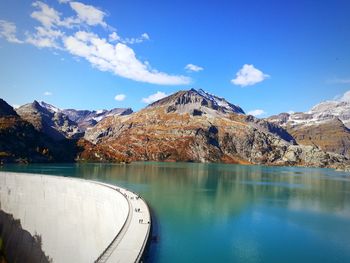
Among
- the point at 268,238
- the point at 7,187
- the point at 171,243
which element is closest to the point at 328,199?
the point at 268,238

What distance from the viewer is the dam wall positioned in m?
44.9

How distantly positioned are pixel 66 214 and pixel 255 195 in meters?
52.4

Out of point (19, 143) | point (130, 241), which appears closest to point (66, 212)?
point (130, 241)

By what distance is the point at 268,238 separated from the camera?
152ft

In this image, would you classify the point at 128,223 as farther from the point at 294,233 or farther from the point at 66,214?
the point at 294,233

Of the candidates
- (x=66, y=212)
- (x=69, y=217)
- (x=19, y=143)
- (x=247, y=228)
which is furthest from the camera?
(x=19, y=143)

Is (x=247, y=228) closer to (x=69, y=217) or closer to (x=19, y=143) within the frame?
(x=69, y=217)

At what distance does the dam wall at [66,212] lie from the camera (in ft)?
147

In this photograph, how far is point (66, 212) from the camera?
181 feet

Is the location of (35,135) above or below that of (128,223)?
above

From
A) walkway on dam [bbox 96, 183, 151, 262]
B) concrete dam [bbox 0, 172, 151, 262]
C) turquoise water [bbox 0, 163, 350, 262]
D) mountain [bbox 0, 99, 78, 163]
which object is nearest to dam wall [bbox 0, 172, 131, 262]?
concrete dam [bbox 0, 172, 151, 262]

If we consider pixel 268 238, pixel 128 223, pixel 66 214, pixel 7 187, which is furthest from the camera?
pixel 7 187

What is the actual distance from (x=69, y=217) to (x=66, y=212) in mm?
1618

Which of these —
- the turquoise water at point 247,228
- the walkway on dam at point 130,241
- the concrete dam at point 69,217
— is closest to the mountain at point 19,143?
the concrete dam at point 69,217
